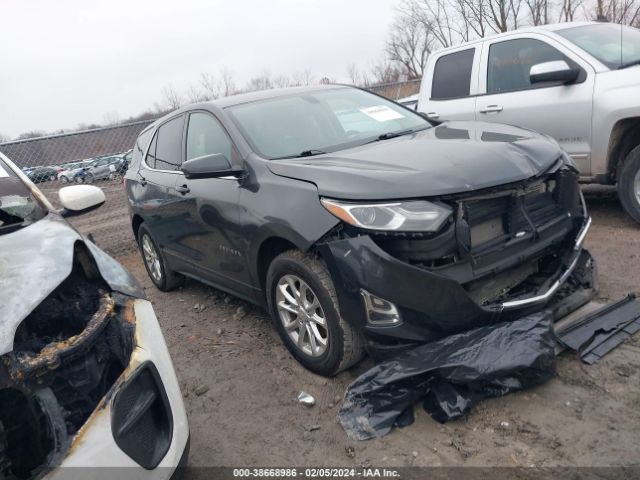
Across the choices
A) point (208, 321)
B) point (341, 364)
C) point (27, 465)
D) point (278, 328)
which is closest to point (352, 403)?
point (341, 364)

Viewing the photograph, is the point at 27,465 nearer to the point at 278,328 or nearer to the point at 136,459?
the point at 136,459

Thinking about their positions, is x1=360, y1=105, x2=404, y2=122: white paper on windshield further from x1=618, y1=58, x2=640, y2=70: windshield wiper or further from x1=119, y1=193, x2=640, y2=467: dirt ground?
x1=618, y1=58, x2=640, y2=70: windshield wiper

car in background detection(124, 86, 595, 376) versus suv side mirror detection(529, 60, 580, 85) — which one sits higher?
suv side mirror detection(529, 60, 580, 85)

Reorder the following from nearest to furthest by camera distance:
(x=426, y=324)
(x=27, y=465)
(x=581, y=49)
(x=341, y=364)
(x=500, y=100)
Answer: (x=27, y=465) < (x=426, y=324) < (x=341, y=364) < (x=581, y=49) < (x=500, y=100)

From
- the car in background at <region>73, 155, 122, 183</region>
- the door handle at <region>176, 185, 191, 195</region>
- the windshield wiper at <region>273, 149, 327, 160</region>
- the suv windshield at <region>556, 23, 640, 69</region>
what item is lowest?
the car in background at <region>73, 155, 122, 183</region>

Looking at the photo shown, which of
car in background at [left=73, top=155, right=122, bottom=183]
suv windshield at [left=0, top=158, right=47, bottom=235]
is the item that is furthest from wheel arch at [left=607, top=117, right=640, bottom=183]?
car in background at [left=73, top=155, right=122, bottom=183]

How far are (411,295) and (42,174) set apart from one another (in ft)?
38.8

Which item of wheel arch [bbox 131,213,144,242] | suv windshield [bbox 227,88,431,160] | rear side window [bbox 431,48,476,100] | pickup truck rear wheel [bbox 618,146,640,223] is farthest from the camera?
rear side window [bbox 431,48,476,100]

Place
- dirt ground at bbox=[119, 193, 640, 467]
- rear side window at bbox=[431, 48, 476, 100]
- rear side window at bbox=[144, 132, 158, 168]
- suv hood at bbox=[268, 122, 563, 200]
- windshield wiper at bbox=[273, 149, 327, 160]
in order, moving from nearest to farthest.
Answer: dirt ground at bbox=[119, 193, 640, 467] < suv hood at bbox=[268, 122, 563, 200] < windshield wiper at bbox=[273, 149, 327, 160] < rear side window at bbox=[144, 132, 158, 168] < rear side window at bbox=[431, 48, 476, 100]

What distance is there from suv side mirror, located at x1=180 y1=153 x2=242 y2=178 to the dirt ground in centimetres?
128

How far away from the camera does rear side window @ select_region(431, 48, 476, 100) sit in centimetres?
594

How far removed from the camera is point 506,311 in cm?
281

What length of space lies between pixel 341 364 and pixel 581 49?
3907mm

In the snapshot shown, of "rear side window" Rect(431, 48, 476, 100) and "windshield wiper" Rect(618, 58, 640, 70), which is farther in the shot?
"rear side window" Rect(431, 48, 476, 100)
